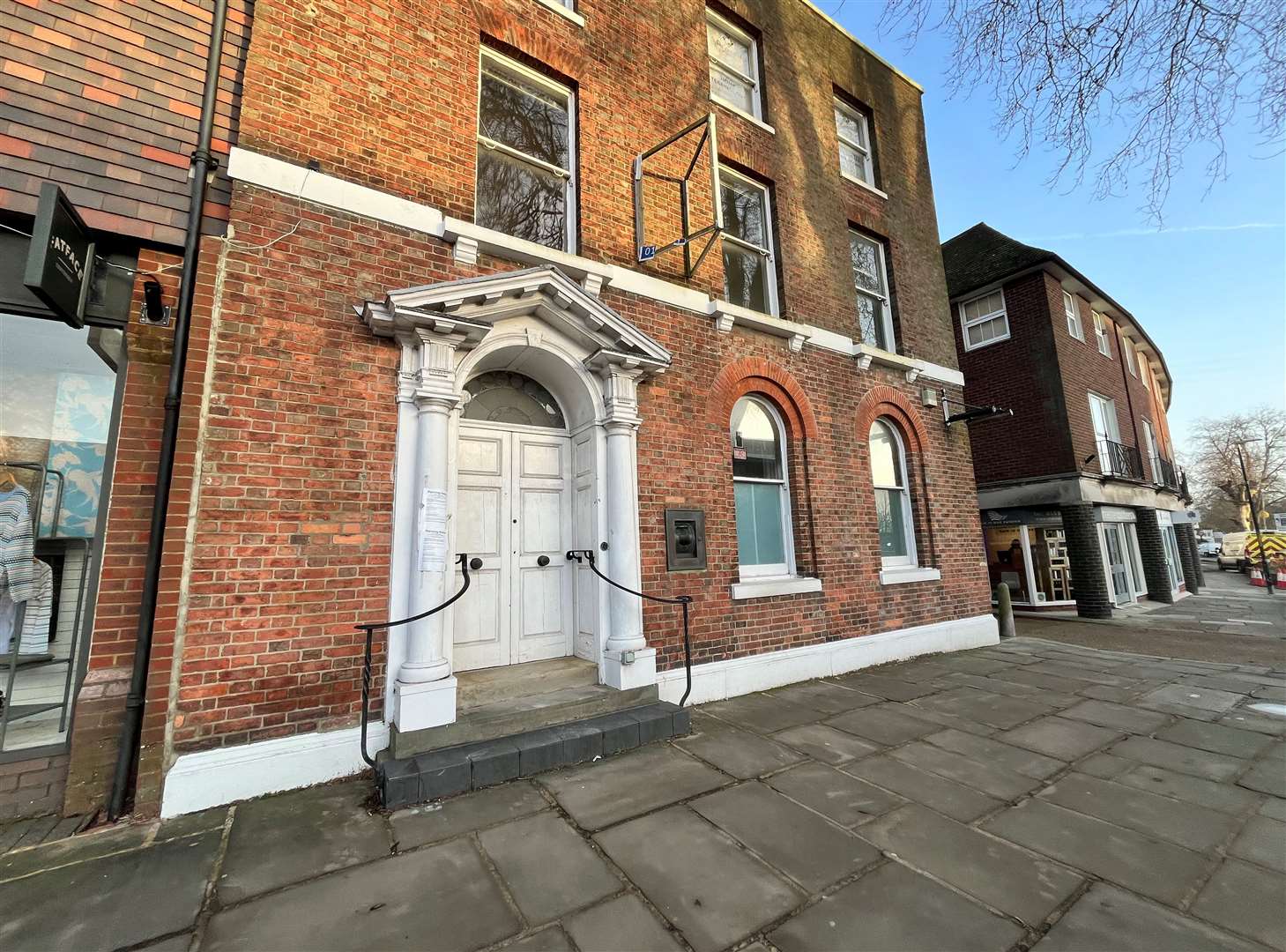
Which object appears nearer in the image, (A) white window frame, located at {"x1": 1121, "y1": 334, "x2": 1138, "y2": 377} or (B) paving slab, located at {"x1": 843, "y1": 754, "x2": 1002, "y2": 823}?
(B) paving slab, located at {"x1": 843, "y1": 754, "x2": 1002, "y2": 823}

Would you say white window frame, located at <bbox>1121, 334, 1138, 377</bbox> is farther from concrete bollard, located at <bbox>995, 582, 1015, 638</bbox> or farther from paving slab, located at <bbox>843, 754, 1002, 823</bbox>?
paving slab, located at <bbox>843, 754, 1002, 823</bbox>

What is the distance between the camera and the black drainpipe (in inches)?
123

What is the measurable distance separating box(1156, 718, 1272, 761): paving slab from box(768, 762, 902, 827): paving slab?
9.18 ft

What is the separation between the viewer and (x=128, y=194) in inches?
141

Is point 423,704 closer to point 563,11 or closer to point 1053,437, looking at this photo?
point 563,11

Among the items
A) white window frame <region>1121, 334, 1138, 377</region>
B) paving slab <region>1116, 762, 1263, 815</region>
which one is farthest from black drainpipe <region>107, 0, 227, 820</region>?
white window frame <region>1121, 334, 1138, 377</region>

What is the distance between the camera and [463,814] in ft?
10.2

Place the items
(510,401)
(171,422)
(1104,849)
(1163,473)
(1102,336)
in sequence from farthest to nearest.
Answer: (1163,473)
(1102,336)
(510,401)
(171,422)
(1104,849)

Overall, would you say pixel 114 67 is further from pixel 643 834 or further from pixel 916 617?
pixel 916 617

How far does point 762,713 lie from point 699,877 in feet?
8.12

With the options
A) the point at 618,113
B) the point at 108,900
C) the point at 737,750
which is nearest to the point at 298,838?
the point at 108,900

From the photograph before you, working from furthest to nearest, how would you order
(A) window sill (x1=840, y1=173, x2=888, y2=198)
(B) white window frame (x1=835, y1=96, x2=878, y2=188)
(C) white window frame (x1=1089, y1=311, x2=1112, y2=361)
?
1. (C) white window frame (x1=1089, y1=311, x2=1112, y2=361)
2. (B) white window frame (x1=835, y1=96, x2=878, y2=188)
3. (A) window sill (x1=840, y1=173, x2=888, y2=198)

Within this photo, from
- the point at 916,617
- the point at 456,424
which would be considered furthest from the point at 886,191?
the point at 456,424

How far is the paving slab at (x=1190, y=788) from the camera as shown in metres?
3.13
